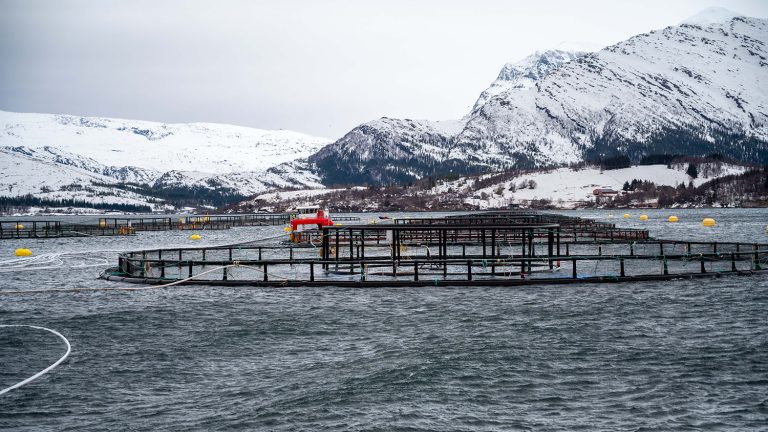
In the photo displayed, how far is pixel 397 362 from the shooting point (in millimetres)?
29781

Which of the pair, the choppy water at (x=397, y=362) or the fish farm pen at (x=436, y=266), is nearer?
the choppy water at (x=397, y=362)

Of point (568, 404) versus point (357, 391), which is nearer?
point (568, 404)

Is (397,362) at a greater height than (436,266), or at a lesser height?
lesser

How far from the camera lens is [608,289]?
5294 cm

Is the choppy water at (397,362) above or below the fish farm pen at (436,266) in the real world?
below

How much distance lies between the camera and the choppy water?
22859 millimetres

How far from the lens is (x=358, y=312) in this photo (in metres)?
43.1

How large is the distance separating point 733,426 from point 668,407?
2111 millimetres

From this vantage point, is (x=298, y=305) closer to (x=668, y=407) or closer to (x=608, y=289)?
(x=608, y=289)

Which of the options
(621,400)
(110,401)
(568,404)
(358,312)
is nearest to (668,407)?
(621,400)

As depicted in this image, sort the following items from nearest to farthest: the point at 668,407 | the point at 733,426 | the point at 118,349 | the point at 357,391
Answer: the point at 733,426 < the point at 668,407 < the point at 357,391 < the point at 118,349

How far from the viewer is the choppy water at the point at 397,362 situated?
75.0 ft

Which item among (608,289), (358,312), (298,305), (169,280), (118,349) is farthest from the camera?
(169,280)

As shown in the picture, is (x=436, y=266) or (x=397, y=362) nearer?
(x=397, y=362)
